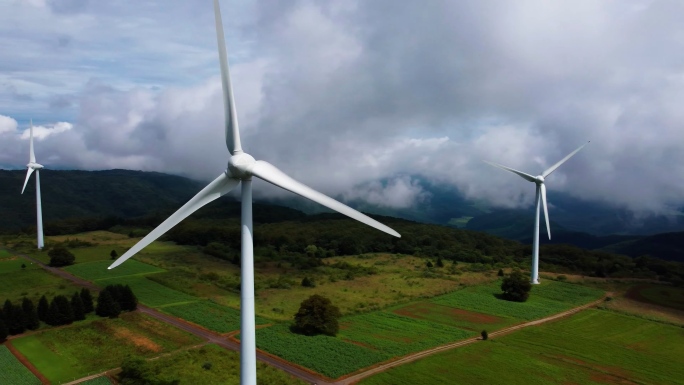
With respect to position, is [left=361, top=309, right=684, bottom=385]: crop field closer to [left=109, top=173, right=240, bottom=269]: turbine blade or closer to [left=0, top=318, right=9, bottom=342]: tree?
[left=109, top=173, right=240, bottom=269]: turbine blade

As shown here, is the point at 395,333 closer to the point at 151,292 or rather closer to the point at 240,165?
the point at 240,165

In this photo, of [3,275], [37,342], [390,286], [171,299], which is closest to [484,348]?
[390,286]

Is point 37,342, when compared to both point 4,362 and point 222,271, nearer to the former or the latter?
point 4,362

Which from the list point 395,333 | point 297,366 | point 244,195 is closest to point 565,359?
point 395,333

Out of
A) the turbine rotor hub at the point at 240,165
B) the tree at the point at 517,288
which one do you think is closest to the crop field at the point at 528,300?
the tree at the point at 517,288

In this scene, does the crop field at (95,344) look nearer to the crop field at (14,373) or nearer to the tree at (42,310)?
the crop field at (14,373)
